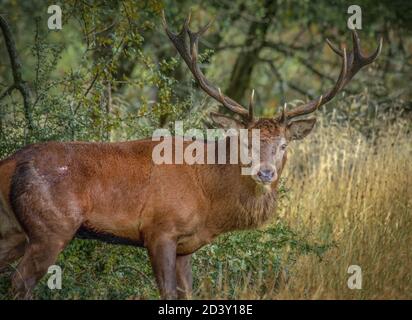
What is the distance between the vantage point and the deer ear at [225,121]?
7637mm

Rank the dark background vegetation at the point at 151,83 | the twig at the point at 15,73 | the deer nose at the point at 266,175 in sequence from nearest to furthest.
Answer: the deer nose at the point at 266,175
the dark background vegetation at the point at 151,83
the twig at the point at 15,73

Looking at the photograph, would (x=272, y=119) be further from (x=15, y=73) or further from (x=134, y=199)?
(x=15, y=73)

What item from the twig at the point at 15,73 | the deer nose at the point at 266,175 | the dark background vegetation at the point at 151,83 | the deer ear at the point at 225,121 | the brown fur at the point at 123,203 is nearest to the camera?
the brown fur at the point at 123,203

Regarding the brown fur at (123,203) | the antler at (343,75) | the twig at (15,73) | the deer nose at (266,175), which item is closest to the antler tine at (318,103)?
the antler at (343,75)

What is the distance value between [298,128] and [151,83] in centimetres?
172

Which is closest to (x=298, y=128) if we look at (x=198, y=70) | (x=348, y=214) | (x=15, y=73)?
(x=198, y=70)

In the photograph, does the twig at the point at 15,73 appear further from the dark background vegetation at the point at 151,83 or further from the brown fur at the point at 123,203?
the brown fur at the point at 123,203

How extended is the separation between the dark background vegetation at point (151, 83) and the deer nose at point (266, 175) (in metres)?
0.87

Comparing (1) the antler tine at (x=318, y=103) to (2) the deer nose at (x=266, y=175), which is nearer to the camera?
(2) the deer nose at (x=266, y=175)

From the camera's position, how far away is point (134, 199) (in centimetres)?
720

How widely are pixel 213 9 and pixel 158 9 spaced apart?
493cm

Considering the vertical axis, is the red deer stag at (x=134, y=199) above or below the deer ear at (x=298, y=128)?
below
